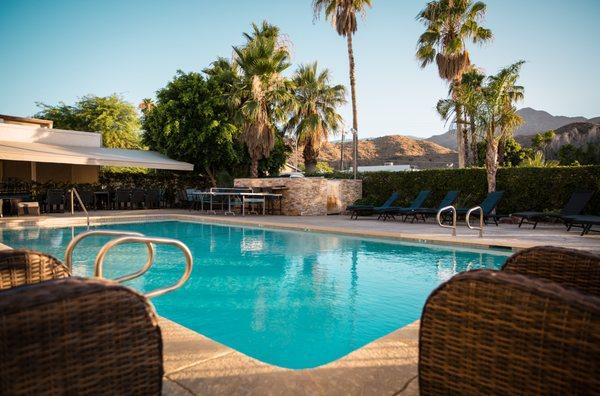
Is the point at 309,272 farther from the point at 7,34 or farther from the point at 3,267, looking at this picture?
the point at 7,34

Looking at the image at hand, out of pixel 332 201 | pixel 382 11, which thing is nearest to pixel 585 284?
pixel 332 201

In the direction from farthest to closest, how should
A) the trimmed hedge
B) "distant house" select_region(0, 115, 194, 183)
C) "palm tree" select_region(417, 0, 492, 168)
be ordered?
1. "palm tree" select_region(417, 0, 492, 168)
2. "distant house" select_region(0, 115, 194, 183)
3. the trimmed hedge

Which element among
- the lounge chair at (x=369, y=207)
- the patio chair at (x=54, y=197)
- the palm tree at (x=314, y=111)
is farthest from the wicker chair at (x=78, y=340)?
the palm tree at (x=314, y=111)

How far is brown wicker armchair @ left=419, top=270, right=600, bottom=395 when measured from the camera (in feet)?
4.13

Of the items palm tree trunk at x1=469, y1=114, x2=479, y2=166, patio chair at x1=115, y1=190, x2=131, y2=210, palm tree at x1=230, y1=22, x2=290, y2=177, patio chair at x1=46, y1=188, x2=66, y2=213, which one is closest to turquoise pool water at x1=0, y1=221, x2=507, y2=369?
patio chair at x1=46, y1=188, x2=66, y2=213

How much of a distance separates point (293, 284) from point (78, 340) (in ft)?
14.6

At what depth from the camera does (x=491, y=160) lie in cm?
1259

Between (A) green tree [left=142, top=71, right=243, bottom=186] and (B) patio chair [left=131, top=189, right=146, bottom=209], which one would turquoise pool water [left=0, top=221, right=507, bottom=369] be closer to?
(B) patio chair [left=131, top=189, right=146, bottom=209]

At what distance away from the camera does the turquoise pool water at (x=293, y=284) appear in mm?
3824

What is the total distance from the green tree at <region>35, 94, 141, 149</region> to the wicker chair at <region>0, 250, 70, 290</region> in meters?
36.2

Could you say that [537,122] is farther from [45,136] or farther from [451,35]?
[45,136]

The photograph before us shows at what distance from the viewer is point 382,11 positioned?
21.0 metres

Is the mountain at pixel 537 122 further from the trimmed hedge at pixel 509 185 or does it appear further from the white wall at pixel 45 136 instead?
the white wall at pixel 45 136

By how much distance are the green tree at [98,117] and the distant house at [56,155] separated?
37.7 ft
